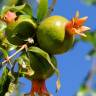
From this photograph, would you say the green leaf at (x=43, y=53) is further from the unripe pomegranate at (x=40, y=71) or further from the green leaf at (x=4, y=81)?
the green leaf at (x=4, y=81)

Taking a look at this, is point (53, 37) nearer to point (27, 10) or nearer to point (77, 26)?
point (77, 26)

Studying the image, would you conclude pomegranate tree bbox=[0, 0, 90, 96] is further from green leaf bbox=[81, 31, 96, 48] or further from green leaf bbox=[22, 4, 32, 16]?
green leaf bbox=[81, 31, 96, 48]

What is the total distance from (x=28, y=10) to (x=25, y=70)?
1.11ft

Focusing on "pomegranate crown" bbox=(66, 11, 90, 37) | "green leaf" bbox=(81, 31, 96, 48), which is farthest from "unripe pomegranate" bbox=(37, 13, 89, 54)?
"green leaf" bbox=(81, 31, 96, 48)

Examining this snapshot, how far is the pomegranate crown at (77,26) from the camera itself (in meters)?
2.03

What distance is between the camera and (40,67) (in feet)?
6.70

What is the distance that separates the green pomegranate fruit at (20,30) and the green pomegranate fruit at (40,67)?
0.11 meters

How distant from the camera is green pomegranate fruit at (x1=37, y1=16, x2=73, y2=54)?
2057 mm

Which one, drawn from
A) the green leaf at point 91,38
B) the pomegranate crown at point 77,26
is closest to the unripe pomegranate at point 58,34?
the pomegranate crown at point 77,26

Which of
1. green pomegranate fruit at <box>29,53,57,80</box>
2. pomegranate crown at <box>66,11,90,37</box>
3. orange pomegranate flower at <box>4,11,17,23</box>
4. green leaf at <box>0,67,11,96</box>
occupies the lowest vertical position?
green leaf at <box>0,67,11,96</box>

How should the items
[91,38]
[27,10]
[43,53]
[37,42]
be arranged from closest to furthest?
[43,53] → [37,42] → [27,10] → [91,38]

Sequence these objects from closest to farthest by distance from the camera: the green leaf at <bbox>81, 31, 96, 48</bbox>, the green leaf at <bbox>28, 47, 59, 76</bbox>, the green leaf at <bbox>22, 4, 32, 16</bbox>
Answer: the green leaf at <bbox>28, 47, 59, 76</bbox> < the green leaf at <bbox>22, 4, 32, 16</bbox> < the green leaf at <bbox>81, 31, 96, 48</bbox>

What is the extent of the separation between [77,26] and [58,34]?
0.31 ft

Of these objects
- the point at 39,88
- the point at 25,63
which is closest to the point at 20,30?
the point at 25,63
